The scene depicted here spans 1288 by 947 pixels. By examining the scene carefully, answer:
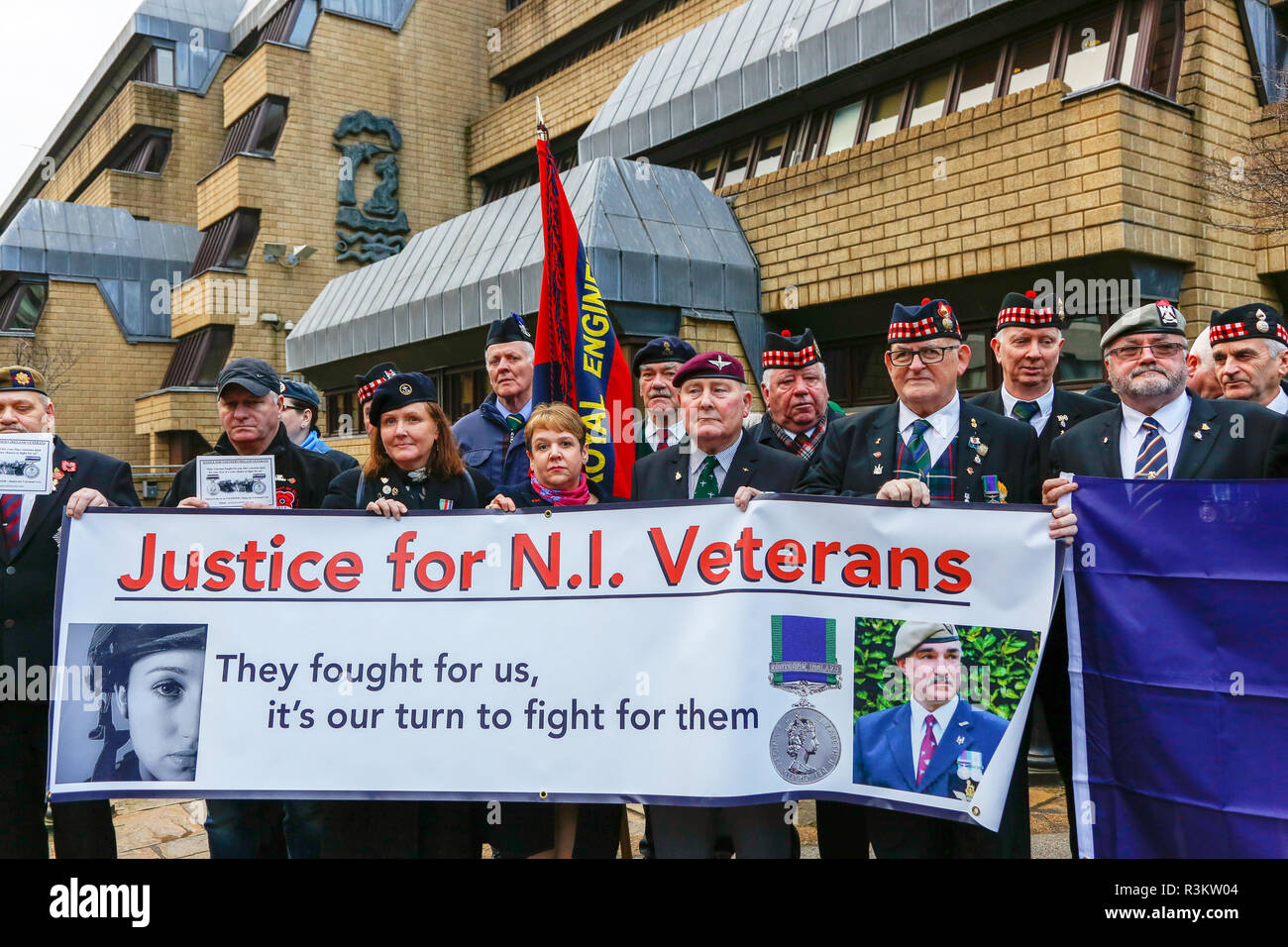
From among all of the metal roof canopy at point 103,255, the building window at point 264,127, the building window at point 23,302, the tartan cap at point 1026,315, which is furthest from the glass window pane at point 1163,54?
the building window at point 23,302

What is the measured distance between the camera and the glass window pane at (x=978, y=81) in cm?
962

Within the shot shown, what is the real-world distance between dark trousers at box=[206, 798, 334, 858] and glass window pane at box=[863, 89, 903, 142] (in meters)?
9.45

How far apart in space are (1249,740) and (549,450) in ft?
8.15

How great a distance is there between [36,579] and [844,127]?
1000 cm

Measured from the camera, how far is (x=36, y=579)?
3.43 metres

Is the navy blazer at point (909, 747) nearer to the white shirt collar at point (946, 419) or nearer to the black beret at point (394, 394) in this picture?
the white shirt collar at point (946, 419)

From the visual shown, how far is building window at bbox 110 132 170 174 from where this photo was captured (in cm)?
2627

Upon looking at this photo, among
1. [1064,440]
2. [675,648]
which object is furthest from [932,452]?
[675,648]

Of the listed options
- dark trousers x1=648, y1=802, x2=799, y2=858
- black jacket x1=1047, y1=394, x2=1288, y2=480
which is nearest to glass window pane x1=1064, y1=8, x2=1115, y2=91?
black jacket x1=1047, y1=394, x2=1288, y2=480

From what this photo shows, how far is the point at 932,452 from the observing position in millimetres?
3291

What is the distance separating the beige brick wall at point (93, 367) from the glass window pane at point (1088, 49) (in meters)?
22.9

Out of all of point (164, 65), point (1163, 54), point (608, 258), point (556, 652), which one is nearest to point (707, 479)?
point (556, 652)

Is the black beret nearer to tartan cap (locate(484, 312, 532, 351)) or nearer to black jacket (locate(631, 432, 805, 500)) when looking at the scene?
black jacket (locate(631, 432, 805, 500))

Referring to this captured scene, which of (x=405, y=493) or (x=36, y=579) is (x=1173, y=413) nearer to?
(x=405, y=493)
